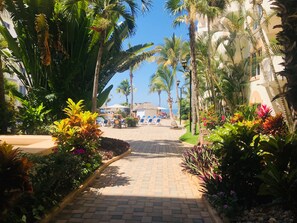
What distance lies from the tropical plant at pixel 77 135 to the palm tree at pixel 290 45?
17.2ft

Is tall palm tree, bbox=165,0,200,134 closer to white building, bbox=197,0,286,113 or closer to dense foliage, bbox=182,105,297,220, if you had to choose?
white building, bbox=197,0,286,113

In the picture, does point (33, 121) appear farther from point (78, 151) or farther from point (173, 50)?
point (173, 50)

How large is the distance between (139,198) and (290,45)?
16.2 ft

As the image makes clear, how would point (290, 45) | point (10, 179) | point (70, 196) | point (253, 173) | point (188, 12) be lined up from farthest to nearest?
1. point (188, 12)
2. point (290, 45)
3. point (70, 196)
4. point (253, 173)
5. point (10, 179)

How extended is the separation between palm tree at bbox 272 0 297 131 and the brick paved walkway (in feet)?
9.90

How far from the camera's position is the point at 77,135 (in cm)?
800

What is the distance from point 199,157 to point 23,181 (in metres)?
5.85

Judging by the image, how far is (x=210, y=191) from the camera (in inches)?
225

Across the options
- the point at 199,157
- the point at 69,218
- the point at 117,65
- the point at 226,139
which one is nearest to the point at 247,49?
the point at 117,65

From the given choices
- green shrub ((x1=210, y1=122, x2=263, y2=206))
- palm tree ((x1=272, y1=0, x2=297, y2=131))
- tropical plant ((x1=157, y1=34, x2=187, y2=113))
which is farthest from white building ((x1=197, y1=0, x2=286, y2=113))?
tropical plant ((x1=157, y1=34, x2=187, y2=113))

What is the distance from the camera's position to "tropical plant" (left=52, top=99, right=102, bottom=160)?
777 cm

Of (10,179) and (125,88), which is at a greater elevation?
(125,88)

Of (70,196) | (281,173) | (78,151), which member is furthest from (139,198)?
(281,173)

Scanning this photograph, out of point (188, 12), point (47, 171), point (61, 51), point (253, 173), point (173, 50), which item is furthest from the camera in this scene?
point (173, 50)
